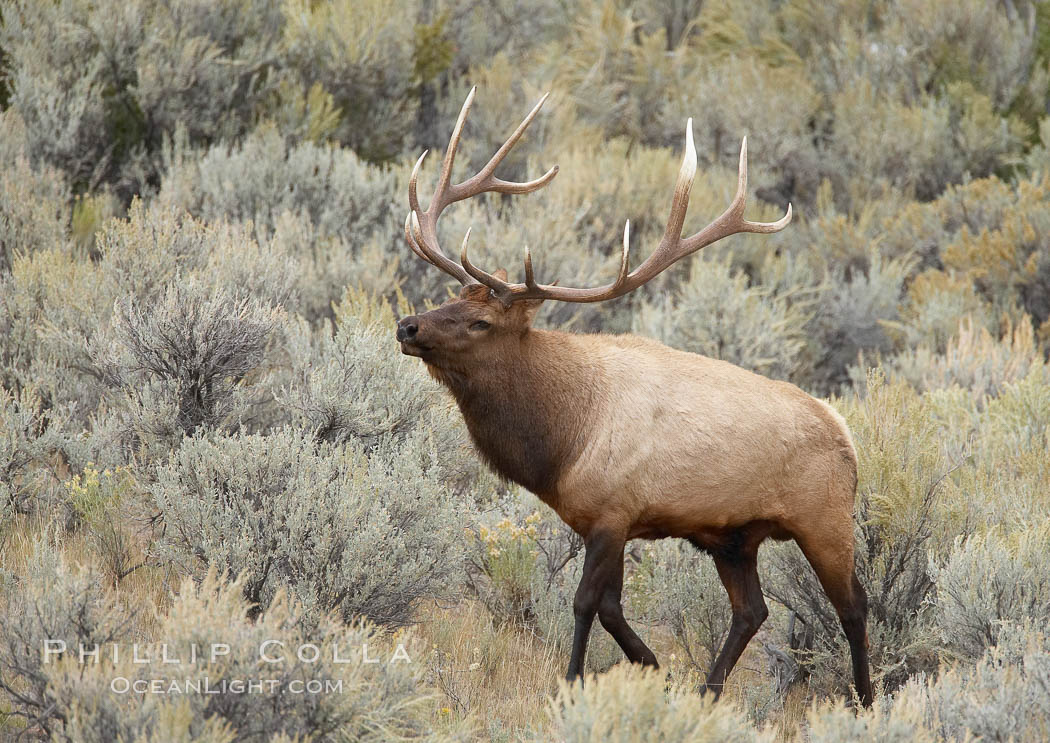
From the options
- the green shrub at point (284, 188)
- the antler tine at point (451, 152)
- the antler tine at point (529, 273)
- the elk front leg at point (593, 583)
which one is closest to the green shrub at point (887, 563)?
the elk front leg at point (593, 583)

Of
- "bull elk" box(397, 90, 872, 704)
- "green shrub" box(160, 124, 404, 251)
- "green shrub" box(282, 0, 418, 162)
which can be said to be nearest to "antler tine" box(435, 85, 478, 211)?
"bull elk" box(397, 90, 872, 704)

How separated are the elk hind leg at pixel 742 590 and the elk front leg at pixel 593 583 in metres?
0.75

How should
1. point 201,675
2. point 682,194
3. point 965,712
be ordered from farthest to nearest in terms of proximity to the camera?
point 682,194 → point 965,712 → point 201,675

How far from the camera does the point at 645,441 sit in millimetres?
4762

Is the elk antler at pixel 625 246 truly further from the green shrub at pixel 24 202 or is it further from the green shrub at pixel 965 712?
the green shrub at pixel 24 202

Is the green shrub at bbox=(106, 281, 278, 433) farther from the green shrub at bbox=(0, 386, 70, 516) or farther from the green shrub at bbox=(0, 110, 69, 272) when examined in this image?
the green shrub at bbox=(0, 110, 69, 272)

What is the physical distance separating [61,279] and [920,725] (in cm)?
536

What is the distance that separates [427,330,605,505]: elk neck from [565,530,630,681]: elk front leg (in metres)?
0.35

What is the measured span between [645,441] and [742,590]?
96 centimetres

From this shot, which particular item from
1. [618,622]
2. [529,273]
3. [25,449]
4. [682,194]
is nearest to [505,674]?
[618,622]

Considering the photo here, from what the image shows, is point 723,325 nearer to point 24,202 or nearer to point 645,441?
point 645,441

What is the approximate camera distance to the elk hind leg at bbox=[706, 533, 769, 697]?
16.8 ft

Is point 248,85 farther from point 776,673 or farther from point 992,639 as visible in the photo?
point 992,639

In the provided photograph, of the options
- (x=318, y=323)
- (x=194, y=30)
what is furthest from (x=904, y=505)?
(x=194, y=30)
